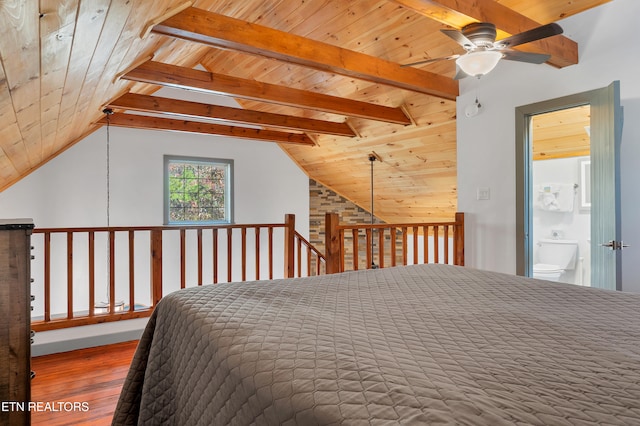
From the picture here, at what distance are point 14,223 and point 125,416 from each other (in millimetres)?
871

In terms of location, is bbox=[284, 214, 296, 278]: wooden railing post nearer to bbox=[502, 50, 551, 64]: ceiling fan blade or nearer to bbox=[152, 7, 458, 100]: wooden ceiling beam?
bbox=[152, 7, 458, 100]: wooden ceiling beam

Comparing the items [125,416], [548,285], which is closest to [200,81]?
[125,416]

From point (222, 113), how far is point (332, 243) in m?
2.52

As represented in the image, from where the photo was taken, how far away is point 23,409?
1671mm

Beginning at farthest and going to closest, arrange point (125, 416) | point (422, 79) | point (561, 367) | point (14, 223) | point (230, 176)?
point (230, 176) → point (422, 79) → point (14, 223) → point (125, 416) → point (561, 367)

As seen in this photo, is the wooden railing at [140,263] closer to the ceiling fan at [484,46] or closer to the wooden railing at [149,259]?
the wooden railing at [149,259]

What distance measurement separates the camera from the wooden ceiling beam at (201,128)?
16.6 feet

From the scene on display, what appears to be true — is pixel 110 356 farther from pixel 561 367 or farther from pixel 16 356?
pixel 561 367

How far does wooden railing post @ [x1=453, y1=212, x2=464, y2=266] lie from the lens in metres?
3.85

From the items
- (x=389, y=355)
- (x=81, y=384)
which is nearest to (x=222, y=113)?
(x=81, y=384)

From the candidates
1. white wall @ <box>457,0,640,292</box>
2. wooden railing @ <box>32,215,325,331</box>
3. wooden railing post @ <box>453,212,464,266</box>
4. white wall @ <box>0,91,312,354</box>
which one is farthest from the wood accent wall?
white wall @ <box>457,0,640,292</box>

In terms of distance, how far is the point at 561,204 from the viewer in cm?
480

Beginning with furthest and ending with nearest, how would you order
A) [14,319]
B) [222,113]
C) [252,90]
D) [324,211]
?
[324,211], [222,113], [252,90], [14,319]
